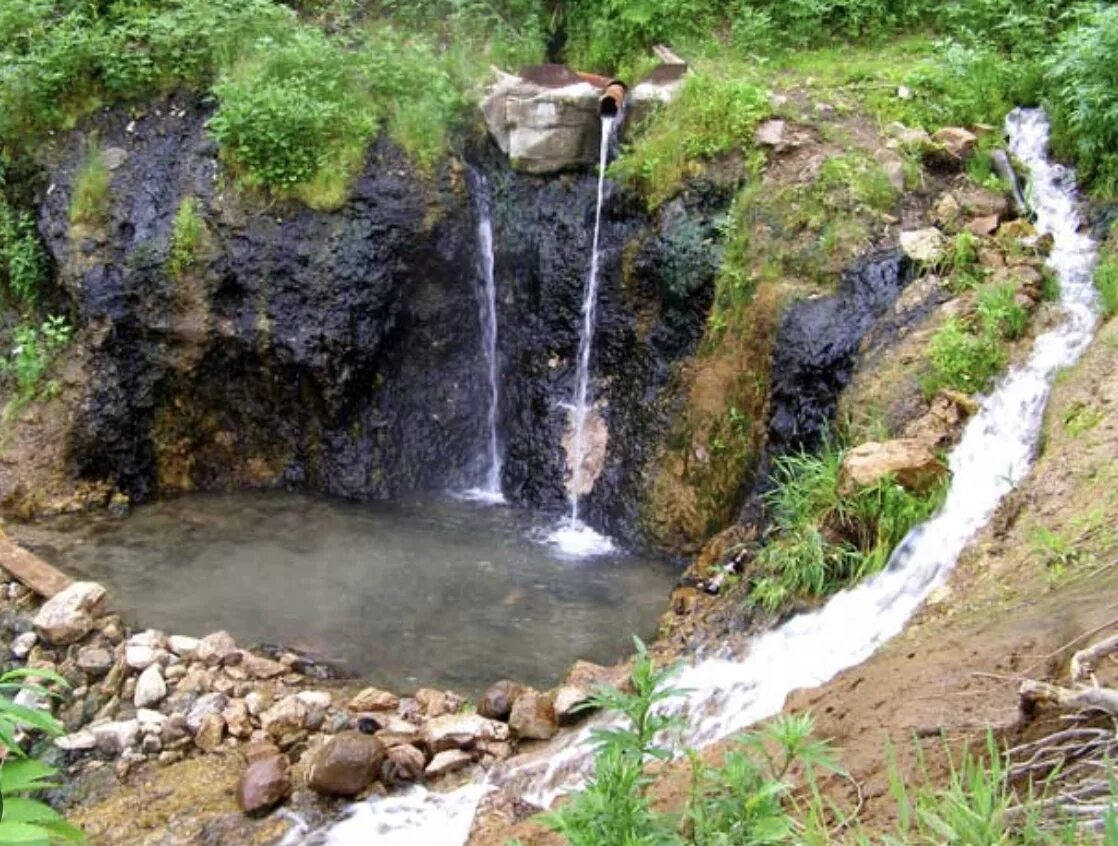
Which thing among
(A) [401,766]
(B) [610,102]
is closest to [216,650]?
(A) [401,766]

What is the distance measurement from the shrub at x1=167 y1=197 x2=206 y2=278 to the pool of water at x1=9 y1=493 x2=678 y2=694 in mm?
1848

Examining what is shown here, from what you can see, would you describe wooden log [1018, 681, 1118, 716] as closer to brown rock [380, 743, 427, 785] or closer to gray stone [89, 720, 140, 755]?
brown rock [380, 743, 427, 785]

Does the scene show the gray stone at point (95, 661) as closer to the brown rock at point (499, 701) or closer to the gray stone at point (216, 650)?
the gray stone at point (216, 650)

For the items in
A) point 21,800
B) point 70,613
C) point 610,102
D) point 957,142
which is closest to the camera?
point 21,800

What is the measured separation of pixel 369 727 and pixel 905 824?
3295 millimetres

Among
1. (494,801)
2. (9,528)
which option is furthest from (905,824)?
(9,528)

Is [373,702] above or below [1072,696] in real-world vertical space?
below

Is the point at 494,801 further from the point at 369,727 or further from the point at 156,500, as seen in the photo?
the point at 156,500

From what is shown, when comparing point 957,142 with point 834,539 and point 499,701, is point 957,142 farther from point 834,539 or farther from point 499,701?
point 499,701

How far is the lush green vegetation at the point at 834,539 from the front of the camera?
4.95 metres

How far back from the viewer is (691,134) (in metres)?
7.68

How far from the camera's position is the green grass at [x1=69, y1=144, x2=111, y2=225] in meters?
8.25

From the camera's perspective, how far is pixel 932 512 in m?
4.94

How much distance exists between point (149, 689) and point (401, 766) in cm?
159
